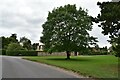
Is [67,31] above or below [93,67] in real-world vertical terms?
above

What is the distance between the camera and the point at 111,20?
3197 centimetres

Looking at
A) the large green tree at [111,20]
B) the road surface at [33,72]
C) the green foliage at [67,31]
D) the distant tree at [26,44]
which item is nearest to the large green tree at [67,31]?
A: the green foliage at [67,31]

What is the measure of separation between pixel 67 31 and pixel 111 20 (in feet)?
90.8

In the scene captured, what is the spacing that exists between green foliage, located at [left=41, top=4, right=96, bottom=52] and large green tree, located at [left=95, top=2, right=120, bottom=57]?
24.1 meters

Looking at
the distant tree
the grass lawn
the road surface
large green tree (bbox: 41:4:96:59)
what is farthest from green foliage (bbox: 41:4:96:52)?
the distant tree

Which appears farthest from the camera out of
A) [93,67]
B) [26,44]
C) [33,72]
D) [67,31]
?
[26,44]

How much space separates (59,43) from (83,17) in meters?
7.70

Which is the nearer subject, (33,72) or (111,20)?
(33,72)

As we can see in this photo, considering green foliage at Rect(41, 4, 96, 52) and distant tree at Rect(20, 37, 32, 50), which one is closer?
green foliage at Rect(41, 4, 96, 52)

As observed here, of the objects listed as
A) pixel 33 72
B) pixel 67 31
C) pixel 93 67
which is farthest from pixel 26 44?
pixel 33 72

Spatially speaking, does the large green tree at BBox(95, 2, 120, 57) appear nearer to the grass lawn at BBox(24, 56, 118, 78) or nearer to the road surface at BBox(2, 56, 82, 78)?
the grass lawn at BBox(24, 56, 118, 78)

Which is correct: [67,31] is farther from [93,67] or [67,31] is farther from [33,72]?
[33,72]

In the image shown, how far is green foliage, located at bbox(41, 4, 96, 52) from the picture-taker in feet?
195

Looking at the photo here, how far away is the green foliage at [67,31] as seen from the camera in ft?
195
